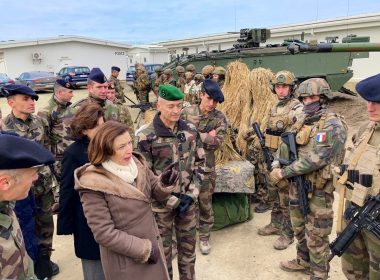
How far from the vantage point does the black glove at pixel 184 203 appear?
116 inches

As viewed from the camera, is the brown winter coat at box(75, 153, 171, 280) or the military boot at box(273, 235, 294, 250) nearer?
the brown winter coat at box(75, 153, 171, 280)

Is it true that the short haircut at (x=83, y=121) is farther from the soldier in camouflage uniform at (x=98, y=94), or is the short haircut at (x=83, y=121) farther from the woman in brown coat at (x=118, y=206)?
the soldier in camouflage uniform at (x=98, y=94)

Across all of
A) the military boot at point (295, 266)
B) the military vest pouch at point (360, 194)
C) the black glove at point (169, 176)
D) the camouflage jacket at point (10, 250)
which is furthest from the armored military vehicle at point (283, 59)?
the camouflage jacket at point (10, 250)

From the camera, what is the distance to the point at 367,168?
2.48 metres

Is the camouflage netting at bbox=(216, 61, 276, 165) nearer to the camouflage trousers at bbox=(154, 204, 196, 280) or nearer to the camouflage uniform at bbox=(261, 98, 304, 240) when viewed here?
the camouflage uniform at bbox=(261, 98, 304, 240)

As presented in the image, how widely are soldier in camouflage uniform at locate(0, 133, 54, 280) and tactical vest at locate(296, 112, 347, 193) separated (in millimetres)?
2428

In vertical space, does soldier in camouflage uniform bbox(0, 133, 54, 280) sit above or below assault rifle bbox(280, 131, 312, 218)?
above

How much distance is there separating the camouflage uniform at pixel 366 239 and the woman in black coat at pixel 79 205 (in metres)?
1.97

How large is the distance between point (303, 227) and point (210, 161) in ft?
4.28

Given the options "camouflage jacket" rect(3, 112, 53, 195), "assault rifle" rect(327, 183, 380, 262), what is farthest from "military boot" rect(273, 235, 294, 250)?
"camouflage jacket" rect(3, 112, 53, 195)

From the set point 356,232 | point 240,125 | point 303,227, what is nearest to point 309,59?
point 240,125

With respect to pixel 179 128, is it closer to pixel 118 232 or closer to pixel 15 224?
pixel 118 232

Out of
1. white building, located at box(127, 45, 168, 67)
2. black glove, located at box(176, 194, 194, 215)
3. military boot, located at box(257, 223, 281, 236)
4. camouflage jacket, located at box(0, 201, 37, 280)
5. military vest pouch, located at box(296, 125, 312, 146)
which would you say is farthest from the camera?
white building, located at box(127, 45, 168, 67)

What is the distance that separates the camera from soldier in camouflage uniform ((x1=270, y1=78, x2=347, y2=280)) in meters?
3.08
